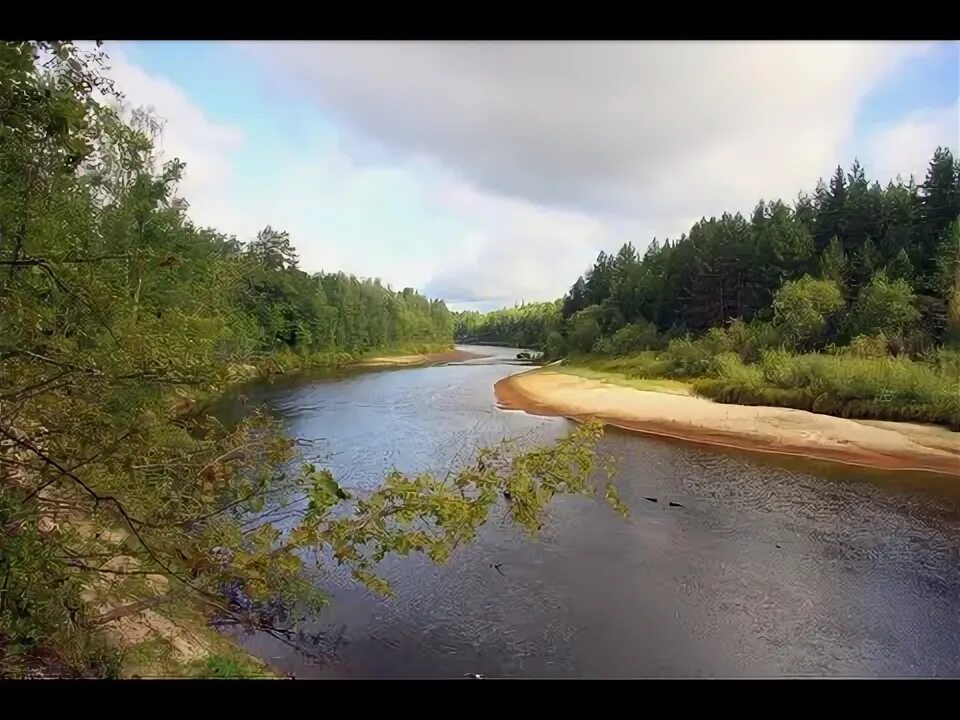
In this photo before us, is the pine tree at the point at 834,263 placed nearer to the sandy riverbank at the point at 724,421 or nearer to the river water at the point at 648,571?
the sandy riverbank at the point at 724,421

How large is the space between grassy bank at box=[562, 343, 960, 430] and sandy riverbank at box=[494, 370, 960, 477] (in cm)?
5

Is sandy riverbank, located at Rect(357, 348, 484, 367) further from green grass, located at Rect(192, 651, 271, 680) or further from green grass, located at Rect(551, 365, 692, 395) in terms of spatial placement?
green grass, located at Rect(192, 651, 271, 680)

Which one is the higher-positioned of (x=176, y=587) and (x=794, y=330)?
(x=794, y=330)

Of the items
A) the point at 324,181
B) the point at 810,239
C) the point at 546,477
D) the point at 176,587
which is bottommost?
the point at 176,587

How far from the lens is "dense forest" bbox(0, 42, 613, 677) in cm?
112

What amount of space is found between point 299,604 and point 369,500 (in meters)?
0.52

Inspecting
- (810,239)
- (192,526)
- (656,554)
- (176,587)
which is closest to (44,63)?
(192,526)

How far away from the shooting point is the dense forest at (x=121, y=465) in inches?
43.9

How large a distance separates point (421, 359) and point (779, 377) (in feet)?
4.34

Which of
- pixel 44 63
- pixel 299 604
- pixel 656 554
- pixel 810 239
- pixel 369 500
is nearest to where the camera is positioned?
pixel 44 63

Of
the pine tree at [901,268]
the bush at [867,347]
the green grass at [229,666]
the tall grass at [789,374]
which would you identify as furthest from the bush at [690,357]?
the green grass at [229,666]

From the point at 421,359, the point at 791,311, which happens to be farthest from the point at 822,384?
the point at 421,359
